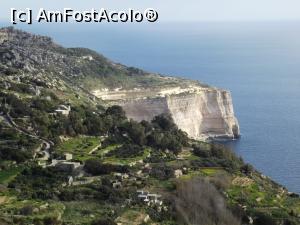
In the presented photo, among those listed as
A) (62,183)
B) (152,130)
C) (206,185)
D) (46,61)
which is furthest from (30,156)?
(46,61)

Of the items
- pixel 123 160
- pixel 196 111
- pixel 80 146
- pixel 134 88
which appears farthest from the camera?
pixel 134 88

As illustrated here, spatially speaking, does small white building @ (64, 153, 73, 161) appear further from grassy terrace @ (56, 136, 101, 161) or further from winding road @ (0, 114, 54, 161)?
winding road @ (0, 114, 54, 161)

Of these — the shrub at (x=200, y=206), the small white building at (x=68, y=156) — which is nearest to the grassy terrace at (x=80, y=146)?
the small white building at (x=68, y=156)

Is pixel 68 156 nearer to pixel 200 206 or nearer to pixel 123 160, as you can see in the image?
pixel 123 160

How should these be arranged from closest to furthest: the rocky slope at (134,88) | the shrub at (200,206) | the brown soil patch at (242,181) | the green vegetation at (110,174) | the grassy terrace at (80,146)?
Result: 1. the green vegetation at (110,174)
2. the shrub at (200,206)
3. the brown soil patch at (242,181)
4. the grassy terrace at (80,146)
5. the rocky slope at (134,88)

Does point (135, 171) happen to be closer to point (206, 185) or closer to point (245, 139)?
point (206, 185)

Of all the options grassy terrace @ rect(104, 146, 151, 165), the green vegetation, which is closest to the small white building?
the green vegetation

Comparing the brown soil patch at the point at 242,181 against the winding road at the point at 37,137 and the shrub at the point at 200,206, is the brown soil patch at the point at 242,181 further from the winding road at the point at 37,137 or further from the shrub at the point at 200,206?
the winding road at the point at 37,137

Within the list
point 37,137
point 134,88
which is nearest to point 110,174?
point 37,137
